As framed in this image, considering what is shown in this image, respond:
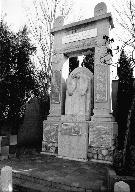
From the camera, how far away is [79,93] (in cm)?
832

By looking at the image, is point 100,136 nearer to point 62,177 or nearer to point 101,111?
point 101,111

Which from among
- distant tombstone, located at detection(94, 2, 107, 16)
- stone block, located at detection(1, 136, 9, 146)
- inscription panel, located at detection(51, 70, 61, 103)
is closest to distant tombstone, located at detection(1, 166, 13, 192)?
stone block, located at detection(1, 136, 9, 146)

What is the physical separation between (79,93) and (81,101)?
1.19 feet

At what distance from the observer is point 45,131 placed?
866 cm

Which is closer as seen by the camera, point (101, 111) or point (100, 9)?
point (101, 111)

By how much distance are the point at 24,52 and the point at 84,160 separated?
16.6 ft

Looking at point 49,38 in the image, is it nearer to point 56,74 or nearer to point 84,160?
point 56,74

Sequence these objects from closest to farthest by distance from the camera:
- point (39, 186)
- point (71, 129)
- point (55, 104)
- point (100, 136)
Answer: point (39, 186) < point (100, 136) < point (71, 129) < point (55, 104)

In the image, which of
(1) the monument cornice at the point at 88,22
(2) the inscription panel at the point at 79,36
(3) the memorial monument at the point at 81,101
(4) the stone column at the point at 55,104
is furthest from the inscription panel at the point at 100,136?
(1) the monument cornice at the point at 88,22

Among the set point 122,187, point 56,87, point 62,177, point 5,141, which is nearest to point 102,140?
point 62,177

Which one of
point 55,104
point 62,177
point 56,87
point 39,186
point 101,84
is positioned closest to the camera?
point 39,186

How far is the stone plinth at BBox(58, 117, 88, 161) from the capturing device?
292 inches

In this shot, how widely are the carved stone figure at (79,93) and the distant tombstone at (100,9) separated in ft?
8.03

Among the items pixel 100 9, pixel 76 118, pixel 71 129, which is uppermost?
pixel 100 9
